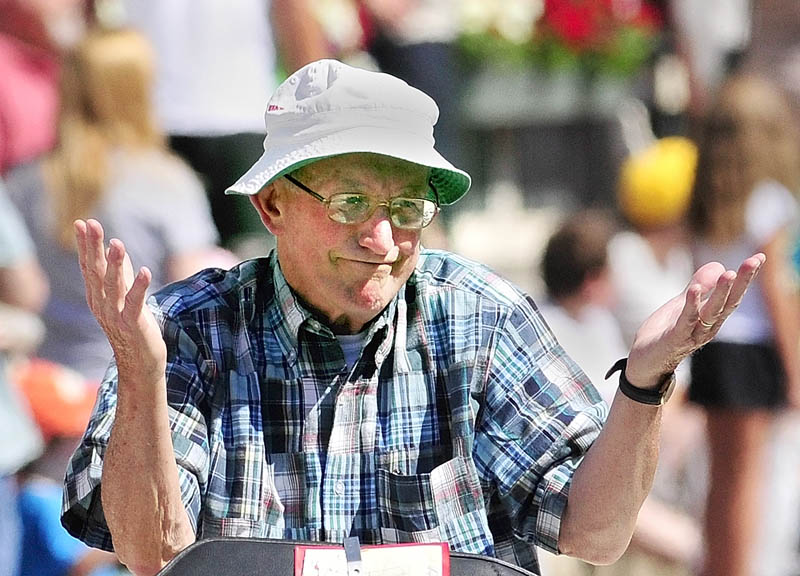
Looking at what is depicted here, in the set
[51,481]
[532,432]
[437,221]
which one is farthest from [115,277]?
[437,221]

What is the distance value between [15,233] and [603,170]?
2.82m

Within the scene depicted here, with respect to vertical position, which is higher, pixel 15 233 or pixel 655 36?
pixel 655 36

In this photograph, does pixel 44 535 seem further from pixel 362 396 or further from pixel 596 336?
pixel 362 396

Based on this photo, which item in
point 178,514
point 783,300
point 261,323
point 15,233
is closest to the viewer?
point 178,514

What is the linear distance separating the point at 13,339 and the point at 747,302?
2.48 m

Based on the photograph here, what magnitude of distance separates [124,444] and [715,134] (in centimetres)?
330

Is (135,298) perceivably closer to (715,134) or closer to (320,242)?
(320,242)

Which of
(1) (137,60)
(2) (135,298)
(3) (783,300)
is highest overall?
(1) (137,60)

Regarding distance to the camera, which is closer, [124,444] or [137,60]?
[124,444]

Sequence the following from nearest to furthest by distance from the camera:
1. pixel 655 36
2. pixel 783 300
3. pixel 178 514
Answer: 1. pixel 178 514
2. pixel 783 300
3. pixel 655 36

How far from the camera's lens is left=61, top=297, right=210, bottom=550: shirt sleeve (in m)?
2.33

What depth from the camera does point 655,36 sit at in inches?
244

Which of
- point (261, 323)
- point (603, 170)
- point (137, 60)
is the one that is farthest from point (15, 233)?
point (603, 170)

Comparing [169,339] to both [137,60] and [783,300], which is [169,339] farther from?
[783,300]
